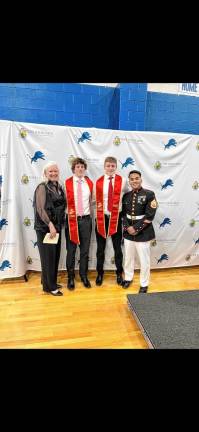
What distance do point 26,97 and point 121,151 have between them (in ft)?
4.62

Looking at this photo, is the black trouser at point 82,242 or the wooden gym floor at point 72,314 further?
the black trouser at point 82,242

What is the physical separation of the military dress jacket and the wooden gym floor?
652 mm

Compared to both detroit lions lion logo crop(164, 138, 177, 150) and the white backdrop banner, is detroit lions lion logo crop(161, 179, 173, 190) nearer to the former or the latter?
the white backdrop banner

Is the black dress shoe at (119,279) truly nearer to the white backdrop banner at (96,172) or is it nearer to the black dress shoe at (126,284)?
the black dress shoe at (126,284)

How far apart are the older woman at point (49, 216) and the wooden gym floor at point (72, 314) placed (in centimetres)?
23

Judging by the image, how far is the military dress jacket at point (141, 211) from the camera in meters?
2.46

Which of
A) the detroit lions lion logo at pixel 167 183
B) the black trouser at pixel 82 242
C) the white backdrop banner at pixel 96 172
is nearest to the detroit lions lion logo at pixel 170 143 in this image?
the white backdrop banner at pixel 96 172

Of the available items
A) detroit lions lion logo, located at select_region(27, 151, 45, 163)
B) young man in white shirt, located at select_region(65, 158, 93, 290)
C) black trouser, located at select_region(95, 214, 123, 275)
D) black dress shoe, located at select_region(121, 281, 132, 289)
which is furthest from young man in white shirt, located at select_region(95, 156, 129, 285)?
detroit lions lion logo, located at select_region(27, 151, 45, 163)

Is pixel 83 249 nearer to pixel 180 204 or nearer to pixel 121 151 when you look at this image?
pixel 121 151

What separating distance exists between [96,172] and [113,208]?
50cm

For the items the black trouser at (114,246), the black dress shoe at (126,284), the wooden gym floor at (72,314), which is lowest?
the wooden gym floor at (72,314)

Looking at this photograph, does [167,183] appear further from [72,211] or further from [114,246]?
[72,211]
